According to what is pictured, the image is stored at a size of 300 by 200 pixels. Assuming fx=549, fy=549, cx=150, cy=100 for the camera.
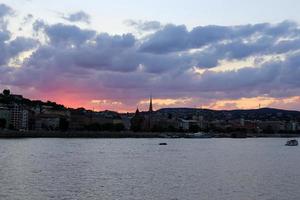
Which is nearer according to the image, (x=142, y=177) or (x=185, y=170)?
(x=142, y=177)

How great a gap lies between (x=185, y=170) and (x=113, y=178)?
1026cm

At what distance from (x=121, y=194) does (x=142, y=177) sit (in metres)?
10.0

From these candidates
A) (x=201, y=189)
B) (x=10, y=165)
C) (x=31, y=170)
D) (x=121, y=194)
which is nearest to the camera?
(x=121, y=194)

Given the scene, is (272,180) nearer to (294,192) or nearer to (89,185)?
(294,192)

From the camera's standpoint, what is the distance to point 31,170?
152 ft

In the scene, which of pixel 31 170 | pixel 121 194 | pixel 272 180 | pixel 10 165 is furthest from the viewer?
pixel 10 165

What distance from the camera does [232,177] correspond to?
1668 inches

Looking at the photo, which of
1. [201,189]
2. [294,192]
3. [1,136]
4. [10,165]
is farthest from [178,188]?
[1,136]

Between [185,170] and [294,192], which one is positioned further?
[185,170]

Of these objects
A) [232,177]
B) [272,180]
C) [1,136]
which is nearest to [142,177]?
[232,177]

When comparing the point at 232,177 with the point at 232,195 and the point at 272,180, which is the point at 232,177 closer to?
the point at 272,180

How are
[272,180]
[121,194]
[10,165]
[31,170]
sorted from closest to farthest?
[121,194], [272,180], [31,170], [10,165]

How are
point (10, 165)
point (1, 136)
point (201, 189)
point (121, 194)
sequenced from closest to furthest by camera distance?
Answer: point (121, 194) → point (201, 189) → point (10, 165) → point (1, 136)

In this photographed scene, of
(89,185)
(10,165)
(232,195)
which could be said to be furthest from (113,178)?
(10,165)
